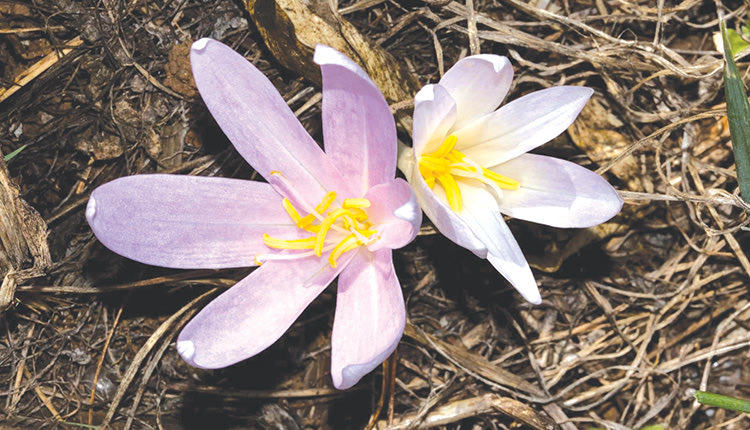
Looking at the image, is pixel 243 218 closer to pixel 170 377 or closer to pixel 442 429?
pixel 170 377

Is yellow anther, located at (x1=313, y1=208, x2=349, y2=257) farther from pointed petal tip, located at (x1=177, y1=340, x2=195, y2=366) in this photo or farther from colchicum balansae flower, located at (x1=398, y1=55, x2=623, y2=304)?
pointed petal tip, located at (x1=177, y1=340, x2=195, y2=366)

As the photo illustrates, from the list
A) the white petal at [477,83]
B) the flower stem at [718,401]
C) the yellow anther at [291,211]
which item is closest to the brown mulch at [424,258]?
the white petal at [477,83]

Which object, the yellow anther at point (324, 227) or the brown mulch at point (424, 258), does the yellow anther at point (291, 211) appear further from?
the brown mulch at point (424, 258)

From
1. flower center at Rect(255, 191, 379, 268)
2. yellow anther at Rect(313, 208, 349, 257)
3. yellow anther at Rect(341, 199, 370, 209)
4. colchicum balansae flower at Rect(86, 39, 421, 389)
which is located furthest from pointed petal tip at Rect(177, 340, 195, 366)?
yellow anther at Rect(341, 199, 370, 209)

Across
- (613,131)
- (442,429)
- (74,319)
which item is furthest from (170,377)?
(613,131)

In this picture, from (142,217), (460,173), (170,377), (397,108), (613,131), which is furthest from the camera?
(613,131)

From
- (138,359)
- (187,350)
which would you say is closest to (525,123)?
(187,350)
